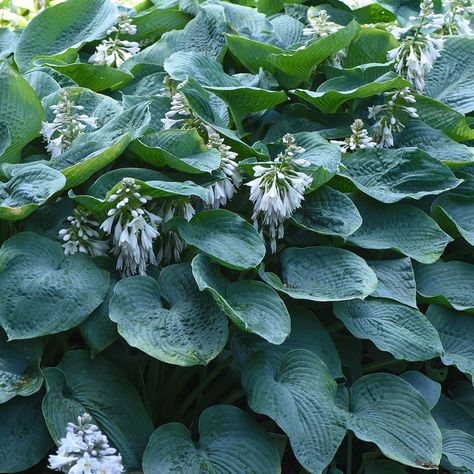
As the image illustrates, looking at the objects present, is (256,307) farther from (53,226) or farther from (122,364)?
(53,226)

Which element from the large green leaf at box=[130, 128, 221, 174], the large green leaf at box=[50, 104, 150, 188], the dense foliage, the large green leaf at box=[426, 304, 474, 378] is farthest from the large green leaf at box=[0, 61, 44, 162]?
the large green leaf at box=[426, 304, 474, 378]

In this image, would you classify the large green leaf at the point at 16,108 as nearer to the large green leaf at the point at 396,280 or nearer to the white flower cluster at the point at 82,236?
the white flower cluster at the point at 82,236

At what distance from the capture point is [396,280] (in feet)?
9.85

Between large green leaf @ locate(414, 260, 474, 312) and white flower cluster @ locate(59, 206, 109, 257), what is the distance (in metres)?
1.14

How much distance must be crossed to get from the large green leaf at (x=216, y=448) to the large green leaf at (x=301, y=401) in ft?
0.39

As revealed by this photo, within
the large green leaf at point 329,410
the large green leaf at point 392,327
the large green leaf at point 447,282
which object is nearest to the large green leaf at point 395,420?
the large green leaf at point 329,410

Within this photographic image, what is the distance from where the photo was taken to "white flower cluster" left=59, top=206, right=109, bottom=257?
109 inches

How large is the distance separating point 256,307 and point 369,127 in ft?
4.03

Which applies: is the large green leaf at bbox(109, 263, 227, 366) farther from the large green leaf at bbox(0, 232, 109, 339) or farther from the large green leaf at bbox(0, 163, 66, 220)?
the large green leaf at bbox(0, 163, 66, 220)

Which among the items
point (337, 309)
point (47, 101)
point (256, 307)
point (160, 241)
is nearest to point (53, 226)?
point (160, 241)

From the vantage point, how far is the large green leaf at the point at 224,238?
8.90 feet

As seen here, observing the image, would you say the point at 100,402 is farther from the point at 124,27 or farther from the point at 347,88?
the point at 124,27

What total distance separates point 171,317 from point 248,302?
25 cm

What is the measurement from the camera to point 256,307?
2682 millimetres
